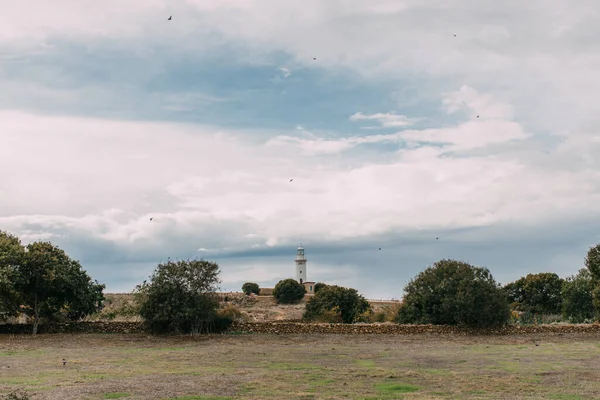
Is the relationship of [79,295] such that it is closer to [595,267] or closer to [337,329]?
[337,329]

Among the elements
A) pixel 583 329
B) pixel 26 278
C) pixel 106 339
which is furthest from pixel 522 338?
pixel 26 278

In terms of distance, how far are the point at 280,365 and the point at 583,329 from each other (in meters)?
26.5

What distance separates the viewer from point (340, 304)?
6056 cm

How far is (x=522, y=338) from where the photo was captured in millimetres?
40125

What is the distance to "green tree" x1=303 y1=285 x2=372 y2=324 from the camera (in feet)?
196

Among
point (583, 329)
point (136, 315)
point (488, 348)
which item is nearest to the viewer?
point (488, 348)

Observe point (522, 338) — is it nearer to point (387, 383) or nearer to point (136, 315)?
point (387, 383)

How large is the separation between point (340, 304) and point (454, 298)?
1885 centimetres

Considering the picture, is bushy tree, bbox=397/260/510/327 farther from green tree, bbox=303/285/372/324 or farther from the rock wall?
green tree, bbox=303/285/372/324

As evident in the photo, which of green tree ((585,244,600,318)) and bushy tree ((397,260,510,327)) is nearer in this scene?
bushy tree ((397,260,510,327))

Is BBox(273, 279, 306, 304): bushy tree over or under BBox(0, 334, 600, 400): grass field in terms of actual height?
over

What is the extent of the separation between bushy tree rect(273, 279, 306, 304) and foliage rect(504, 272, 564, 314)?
32.8 m

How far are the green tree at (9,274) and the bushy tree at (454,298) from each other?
2876cm

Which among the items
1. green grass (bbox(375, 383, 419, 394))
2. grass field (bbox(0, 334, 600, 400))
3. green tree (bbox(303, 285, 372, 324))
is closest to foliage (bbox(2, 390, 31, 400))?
grass field (bbox(0, 334, 600, 400))
